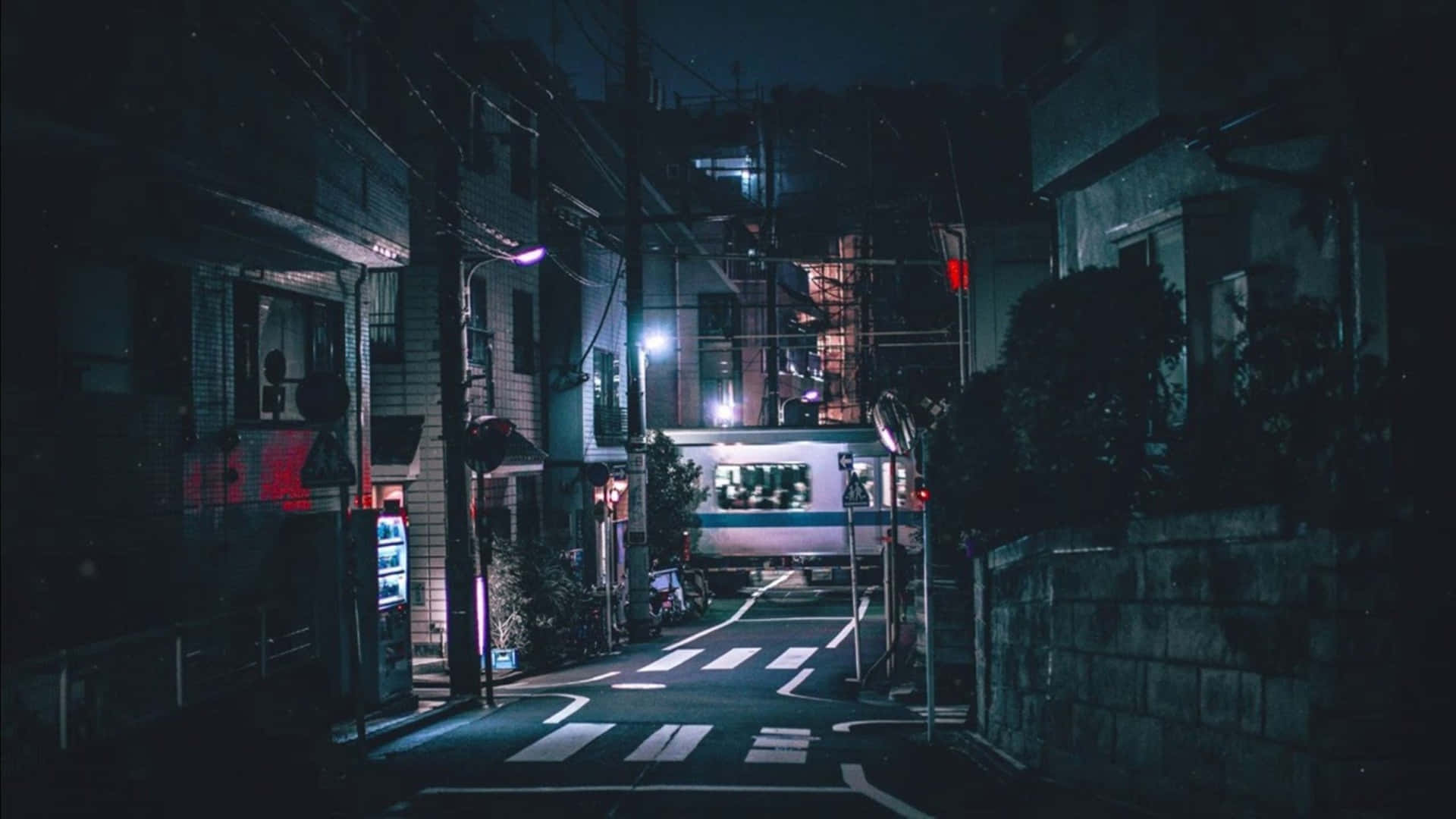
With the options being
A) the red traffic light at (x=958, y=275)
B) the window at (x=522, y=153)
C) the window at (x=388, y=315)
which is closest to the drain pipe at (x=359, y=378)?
the window at (x=388, y=315)

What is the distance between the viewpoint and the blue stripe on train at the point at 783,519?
36.3m

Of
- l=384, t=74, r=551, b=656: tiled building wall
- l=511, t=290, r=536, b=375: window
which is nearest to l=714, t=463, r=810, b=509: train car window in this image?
Result: l=511, t=290, r=536, b=375: window

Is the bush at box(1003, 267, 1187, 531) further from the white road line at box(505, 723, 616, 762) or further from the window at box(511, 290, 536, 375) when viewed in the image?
the window at box(511, 290, 536, 375)

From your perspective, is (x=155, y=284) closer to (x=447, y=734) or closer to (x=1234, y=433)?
(x=447, y=734)

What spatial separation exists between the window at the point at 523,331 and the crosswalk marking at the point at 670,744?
1456cm

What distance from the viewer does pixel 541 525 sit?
30.2m

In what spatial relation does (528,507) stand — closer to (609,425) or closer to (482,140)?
(609,425)

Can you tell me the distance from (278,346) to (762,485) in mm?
21054

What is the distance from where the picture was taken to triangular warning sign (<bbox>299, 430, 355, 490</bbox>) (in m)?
13.6

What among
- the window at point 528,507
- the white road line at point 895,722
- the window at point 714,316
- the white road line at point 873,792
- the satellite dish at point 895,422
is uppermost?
the window at point 714,316

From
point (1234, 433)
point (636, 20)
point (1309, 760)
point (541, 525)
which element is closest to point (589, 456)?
point (541, 525)

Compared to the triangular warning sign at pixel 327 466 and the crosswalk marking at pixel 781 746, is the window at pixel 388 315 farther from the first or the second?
the crosswalk marking at pixel 781 746

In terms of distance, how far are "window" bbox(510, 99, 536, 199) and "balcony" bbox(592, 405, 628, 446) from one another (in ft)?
20.9

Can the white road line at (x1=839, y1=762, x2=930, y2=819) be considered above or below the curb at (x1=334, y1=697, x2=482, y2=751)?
above
